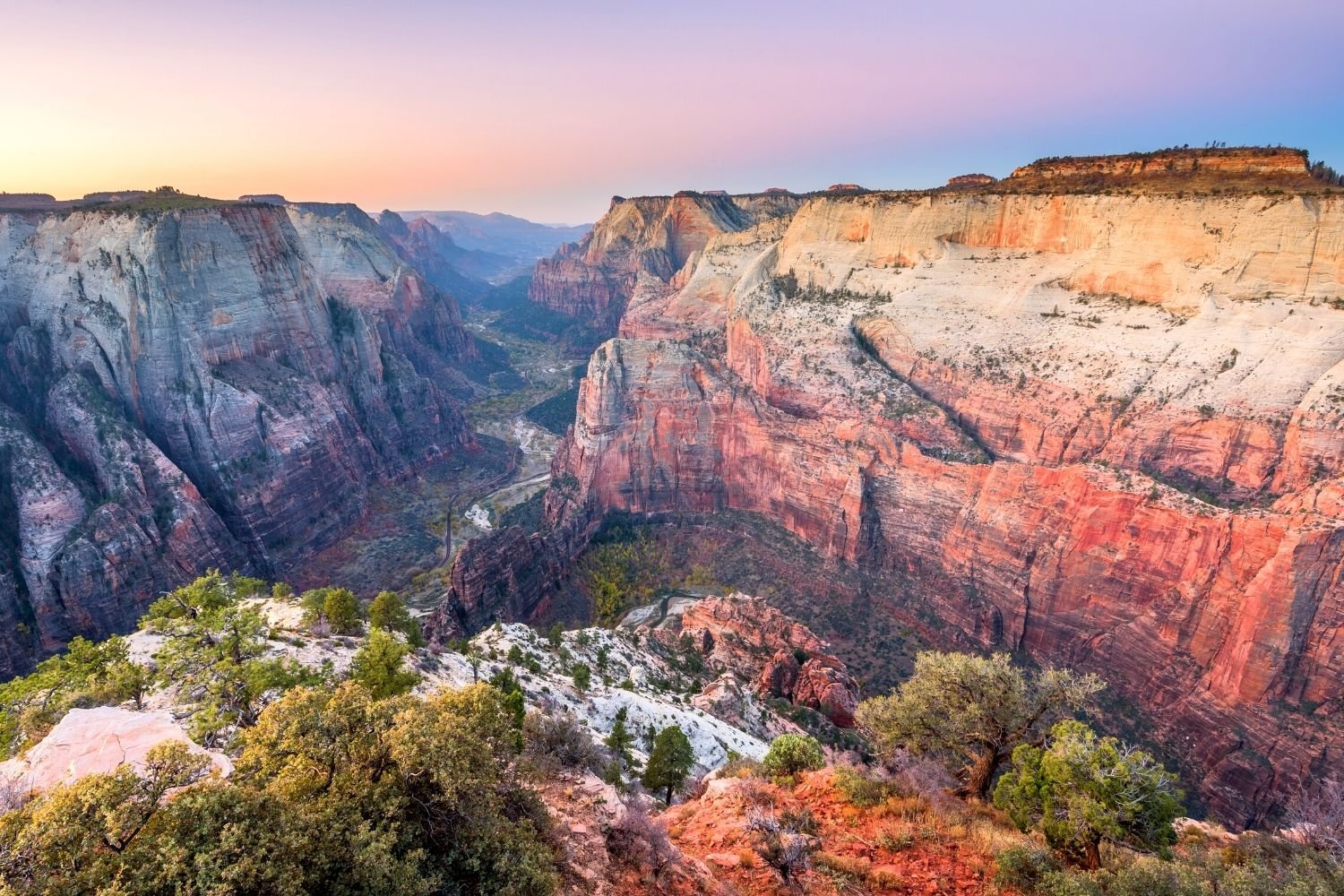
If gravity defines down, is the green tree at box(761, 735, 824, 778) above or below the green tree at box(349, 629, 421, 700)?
below

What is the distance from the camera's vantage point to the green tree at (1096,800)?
1652cm

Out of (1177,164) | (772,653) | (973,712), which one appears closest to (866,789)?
(973,712)

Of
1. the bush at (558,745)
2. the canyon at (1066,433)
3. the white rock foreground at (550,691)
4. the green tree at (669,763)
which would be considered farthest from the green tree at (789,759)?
the canyon at (1066,433)

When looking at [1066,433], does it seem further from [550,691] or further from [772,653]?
[550,691]

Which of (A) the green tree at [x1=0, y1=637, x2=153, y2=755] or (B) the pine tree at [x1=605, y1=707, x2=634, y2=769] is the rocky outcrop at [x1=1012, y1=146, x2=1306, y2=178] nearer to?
(B) the pine tree at [x1=605, y1=707, x2=634, y2=769]

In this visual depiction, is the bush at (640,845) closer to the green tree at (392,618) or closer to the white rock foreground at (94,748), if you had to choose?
the white rock foreground at (94,748)

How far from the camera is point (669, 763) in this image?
2681 centimetres

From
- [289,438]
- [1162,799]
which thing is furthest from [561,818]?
[289,438]

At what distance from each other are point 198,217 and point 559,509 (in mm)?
48664

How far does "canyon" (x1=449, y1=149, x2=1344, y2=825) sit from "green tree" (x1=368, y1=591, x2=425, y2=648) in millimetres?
14259

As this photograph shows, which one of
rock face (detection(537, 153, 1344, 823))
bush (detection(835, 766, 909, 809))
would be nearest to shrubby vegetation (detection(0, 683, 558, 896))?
bush (detection(835, 766, 909, 809))

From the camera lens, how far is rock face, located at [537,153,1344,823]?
3503 cm

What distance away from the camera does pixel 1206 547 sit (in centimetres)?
3681

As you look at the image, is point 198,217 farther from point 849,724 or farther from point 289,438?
point 849,724
